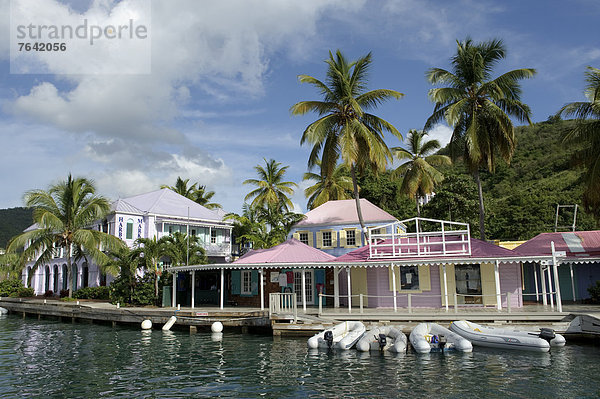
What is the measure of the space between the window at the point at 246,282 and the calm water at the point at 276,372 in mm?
7366

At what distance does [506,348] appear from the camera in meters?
16.2

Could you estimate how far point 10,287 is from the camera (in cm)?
4253

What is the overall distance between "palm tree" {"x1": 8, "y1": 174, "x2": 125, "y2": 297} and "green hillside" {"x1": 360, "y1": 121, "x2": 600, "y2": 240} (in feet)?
77.1

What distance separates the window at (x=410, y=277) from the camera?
23.0 meters

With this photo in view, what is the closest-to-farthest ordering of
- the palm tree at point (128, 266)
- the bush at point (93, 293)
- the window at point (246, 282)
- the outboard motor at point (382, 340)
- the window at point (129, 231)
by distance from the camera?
the outboard motor at point (382, 340)
the window at point (246, 282)
the palm tree at point (128, 266)
the bush at point (93, 293)
the window at point (129, 231)

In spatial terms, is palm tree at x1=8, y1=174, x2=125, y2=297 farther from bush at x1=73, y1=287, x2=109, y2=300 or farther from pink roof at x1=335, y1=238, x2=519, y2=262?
pink roof at x1=335, y1=238, x2=519, y2=262

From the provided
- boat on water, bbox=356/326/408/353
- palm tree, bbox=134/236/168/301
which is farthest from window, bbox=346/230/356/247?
boat on water, bbox=356/326/408/353

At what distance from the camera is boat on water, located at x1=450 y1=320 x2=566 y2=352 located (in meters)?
15.7

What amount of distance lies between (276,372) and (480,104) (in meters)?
20.9

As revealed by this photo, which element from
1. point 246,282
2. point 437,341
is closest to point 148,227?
point 246,282

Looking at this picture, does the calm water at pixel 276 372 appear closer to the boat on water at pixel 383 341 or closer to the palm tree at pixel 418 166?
the boat on water at pixel 383 341

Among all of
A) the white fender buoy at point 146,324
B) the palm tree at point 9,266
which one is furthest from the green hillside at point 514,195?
the palm tree at point 9,266

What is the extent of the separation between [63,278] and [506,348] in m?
39.0

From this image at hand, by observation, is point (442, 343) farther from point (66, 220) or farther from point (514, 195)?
point (514, 195)
